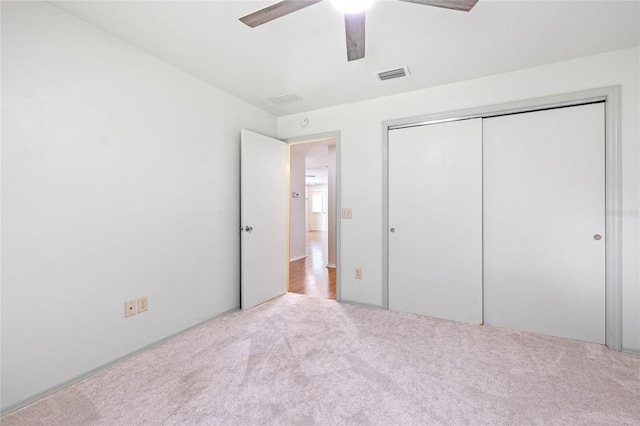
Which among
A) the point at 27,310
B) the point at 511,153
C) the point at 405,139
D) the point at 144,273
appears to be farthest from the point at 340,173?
the point at 27,310

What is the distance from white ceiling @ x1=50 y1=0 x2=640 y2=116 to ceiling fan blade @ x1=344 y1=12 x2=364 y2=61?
261mm

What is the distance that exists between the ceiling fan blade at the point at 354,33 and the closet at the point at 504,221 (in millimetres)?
1415

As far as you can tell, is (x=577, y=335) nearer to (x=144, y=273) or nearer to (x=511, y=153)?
(x=511, y=153)

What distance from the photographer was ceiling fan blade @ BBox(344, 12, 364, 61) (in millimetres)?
1424

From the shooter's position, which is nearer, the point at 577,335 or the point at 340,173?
the point at 577,335

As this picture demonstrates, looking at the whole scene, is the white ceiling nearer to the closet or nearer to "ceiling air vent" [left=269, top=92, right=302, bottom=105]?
"ceiling air vent" [left=269, top=92, right=302, bottom=105]

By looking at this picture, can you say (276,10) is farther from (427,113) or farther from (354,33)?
(427,113)

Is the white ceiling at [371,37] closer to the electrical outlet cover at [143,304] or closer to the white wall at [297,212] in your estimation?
the electrical outlet cover at [143,304]

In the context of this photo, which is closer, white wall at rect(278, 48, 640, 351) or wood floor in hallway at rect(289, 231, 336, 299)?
white wall at rect(278, 48, 640, 351)

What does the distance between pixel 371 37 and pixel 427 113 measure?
1.15 meters

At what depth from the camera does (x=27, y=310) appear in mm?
1576

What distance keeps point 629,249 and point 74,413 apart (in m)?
3.81

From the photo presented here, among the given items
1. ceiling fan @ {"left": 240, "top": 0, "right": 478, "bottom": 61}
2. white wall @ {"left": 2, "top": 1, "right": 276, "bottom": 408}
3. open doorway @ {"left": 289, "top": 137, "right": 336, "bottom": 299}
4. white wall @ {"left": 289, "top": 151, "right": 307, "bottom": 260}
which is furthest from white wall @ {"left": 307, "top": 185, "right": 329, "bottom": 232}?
ceiling fan @ {"left": 240, "top": 0, "right": 478, "bottom": 61}

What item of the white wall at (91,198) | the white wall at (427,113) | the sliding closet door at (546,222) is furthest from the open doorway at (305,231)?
the sliding closet door at (546,222)
